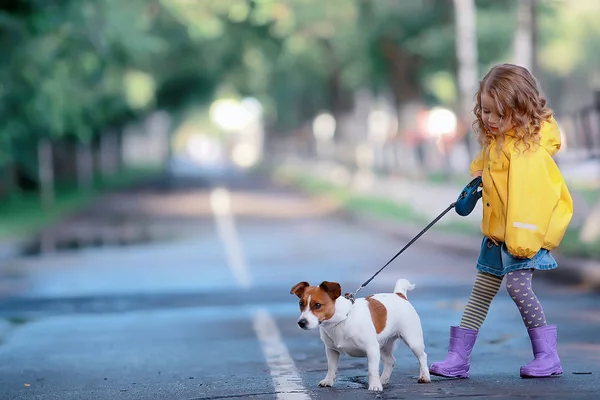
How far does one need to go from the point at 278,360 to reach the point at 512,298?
234cm

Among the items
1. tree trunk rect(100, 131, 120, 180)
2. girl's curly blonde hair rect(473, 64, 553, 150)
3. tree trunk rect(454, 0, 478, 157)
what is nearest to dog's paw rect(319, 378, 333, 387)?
girl's curly blonde hair rect(473, 64, 553, 150)

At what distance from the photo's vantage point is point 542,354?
24.0ft

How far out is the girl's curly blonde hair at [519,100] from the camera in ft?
22.9

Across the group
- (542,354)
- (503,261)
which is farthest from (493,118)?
(542,354)

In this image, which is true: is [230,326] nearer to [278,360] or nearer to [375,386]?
[278,360]

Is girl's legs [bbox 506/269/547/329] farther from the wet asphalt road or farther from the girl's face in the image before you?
the girl's face

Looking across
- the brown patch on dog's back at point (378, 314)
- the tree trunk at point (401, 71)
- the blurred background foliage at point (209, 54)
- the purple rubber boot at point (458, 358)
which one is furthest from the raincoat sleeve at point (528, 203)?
the tree trunk at point (401, 71)

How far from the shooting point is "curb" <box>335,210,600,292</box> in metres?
15.0

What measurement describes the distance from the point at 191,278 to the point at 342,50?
1224 inches

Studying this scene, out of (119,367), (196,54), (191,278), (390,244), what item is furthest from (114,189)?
(119,367)

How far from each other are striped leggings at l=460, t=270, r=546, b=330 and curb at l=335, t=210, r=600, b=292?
23.7 feet

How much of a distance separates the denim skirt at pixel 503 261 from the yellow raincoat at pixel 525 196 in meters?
0.07

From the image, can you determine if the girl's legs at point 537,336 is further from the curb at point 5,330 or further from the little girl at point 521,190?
the curb at point 5,330

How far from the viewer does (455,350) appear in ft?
24.4
